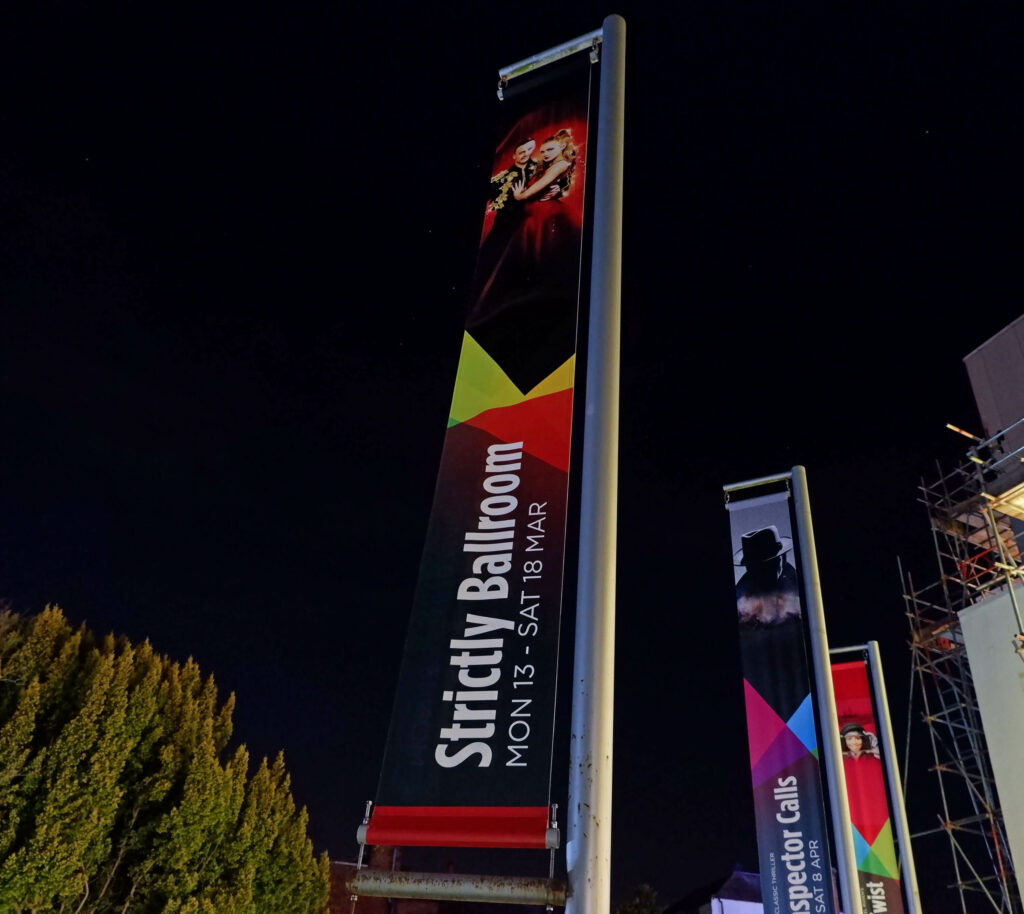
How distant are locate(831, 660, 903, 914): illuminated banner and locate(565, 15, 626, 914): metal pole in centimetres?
960

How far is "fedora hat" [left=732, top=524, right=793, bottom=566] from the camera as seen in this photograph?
10750 millimetres

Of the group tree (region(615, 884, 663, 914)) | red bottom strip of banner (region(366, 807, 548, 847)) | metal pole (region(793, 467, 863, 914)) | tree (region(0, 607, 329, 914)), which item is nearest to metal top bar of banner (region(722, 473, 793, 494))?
metal pole (region(793, 467, 863, 914))

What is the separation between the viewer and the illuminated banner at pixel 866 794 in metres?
12.0

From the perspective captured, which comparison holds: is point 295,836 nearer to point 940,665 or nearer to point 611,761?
point 940,665

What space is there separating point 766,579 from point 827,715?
73.4 inches

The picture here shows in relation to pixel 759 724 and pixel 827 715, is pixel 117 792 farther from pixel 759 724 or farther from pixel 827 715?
pixel 827 715

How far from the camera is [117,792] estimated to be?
1342cm

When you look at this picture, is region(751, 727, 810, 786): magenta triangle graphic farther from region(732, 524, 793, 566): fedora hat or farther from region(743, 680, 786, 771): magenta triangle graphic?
region(732, 524, 793, 566): fedora hat

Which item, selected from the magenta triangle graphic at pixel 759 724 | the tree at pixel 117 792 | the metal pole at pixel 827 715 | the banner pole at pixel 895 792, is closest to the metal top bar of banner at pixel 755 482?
the metal pole at pixel 827 715

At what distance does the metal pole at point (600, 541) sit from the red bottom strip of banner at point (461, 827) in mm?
216

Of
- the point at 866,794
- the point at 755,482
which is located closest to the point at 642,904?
the point at 866,794

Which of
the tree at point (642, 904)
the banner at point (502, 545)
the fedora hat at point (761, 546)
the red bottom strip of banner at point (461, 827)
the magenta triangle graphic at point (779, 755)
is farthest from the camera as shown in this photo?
the tree at point (642, 904)

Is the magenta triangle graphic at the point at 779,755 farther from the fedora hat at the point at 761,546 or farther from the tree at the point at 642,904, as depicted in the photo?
the tree at the point at 642,904

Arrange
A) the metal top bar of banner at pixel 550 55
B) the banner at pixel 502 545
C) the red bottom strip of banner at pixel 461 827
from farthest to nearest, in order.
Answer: the metal top bar of banner at pixel 550 55
the banner at pixel 502 545
the red bottom strip of banner at pixel 461 827
